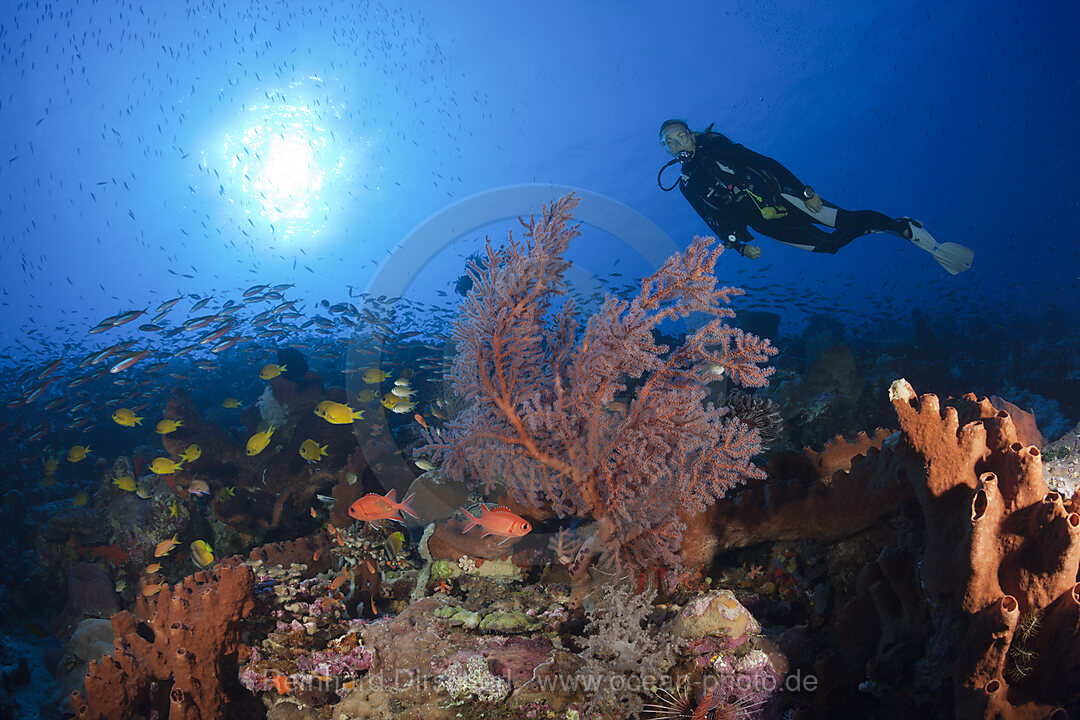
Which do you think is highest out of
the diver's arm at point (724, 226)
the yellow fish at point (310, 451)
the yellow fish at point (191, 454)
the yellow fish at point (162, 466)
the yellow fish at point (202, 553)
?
the diver's arm at point (724, 226)

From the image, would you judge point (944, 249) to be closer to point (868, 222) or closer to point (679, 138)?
point (868, 222)

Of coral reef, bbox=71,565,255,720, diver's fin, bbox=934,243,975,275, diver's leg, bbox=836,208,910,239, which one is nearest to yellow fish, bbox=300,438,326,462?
coral reef, bbox=71,565,255,720

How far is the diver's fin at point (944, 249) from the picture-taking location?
826 cm

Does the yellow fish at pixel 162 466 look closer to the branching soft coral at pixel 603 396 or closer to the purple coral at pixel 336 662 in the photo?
the purple coral at pixel 336 662

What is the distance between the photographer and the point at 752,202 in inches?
330

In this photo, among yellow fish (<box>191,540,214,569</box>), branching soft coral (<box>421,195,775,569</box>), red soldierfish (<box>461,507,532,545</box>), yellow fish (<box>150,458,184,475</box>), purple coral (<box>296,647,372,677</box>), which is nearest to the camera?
purple coral (<box>296,647,372,677</box>)

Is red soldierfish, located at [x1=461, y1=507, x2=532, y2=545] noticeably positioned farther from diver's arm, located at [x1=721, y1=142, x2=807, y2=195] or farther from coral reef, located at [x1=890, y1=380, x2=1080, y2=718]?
diver's arm, located at [x1=721, y1=142, x2=807, y2=195]

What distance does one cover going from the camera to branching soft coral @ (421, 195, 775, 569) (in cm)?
342

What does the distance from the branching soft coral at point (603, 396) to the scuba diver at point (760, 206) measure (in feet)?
17.3

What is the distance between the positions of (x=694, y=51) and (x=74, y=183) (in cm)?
4867

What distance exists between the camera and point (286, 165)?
34250mm

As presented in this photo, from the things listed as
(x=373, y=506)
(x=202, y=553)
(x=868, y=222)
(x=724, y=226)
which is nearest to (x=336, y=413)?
(x=202, y=553)

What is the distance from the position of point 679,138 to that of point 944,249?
5651mm

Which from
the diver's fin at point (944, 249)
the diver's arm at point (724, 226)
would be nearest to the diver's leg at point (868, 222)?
the diver's fin at point (944, 249)
